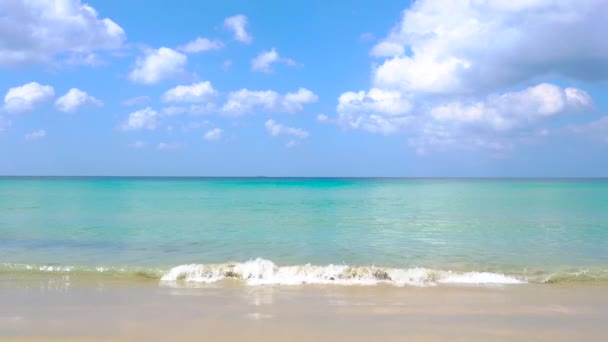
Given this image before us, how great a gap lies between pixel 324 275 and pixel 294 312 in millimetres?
3815

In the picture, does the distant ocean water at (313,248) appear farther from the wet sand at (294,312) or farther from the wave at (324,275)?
the wet sand at (294,312)

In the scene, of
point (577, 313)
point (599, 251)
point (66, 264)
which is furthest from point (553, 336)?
point (66, 264)

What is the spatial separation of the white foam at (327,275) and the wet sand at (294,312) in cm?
68

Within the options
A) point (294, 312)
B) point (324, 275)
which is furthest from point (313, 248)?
point (294, 312)

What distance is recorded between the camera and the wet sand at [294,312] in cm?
790

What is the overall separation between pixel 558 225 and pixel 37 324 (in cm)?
2579

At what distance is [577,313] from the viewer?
Answer: 925 centimetres

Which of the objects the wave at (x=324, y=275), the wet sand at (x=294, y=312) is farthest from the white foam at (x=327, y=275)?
the wet sand at (x=294, y=312)

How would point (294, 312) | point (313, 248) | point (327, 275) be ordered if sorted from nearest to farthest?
point (294, 312)
point (327, 275)
point (313, 248)

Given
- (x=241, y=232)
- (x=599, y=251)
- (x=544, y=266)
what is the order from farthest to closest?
(x=241, y=232) < (x=599, y=251) < (x=544, y=266)

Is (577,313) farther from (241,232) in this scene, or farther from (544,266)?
(241,232)

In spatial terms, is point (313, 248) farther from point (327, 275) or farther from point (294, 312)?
point (294, 312)

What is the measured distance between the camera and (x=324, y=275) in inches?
509

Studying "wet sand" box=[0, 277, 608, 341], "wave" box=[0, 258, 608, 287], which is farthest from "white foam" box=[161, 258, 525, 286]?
"wet sand" box=[0, 277, 608, 341]
